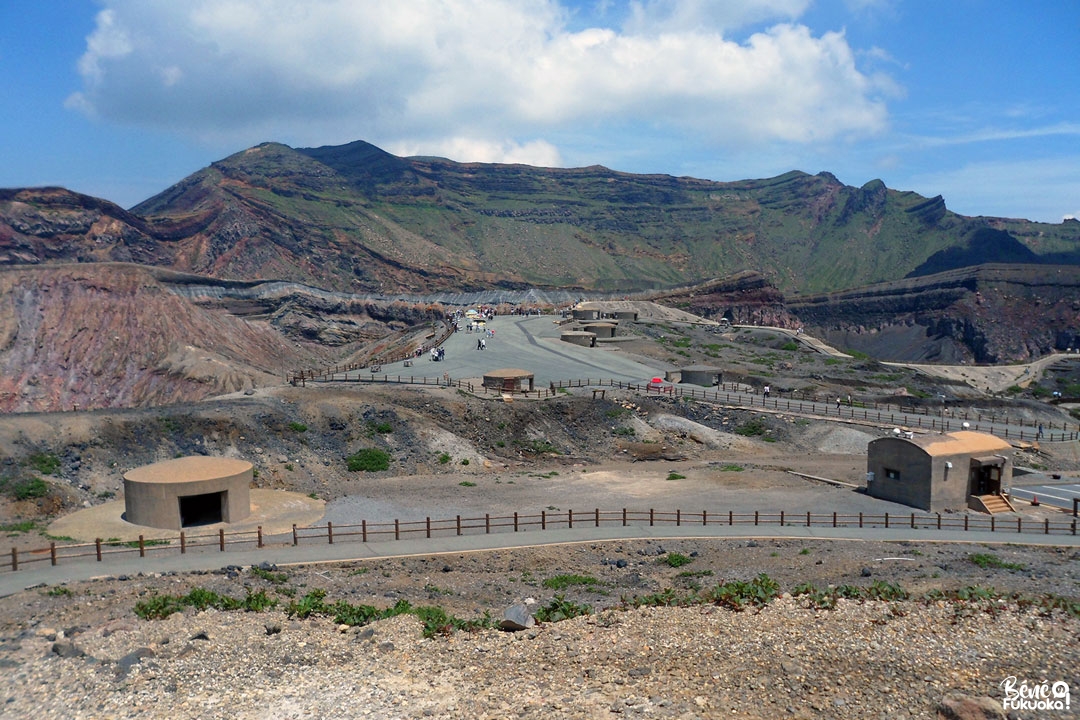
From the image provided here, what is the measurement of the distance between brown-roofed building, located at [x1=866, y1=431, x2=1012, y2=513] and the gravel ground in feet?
42.9

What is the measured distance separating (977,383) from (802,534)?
76019 mm

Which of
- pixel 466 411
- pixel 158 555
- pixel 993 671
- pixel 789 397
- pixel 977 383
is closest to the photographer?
pixel 993 671

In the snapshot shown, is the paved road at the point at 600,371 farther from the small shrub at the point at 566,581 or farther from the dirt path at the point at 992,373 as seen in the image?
the dirt path at the point at 992,373

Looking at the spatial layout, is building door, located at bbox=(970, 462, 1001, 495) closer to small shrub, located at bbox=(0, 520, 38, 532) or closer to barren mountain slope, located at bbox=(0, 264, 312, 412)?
small shrub, located at bbox=(0, 520, 38, 532)


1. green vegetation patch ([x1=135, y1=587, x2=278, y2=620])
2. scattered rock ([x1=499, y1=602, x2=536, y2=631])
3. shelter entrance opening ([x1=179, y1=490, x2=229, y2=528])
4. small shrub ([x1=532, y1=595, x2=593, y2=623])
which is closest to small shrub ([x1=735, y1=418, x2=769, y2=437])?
shelter entrance opening ([x1=179, y1=490, x2=229, y2=528])

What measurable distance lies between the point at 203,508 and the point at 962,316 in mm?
134993

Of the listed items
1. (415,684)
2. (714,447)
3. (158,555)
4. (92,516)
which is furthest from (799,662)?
(714,447)

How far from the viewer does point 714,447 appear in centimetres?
4281

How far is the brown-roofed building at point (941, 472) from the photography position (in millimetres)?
30078

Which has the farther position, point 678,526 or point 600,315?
point 600,315

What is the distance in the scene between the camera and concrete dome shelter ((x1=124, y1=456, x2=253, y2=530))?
80.7 feet

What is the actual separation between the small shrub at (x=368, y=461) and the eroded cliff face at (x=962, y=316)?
111643mm

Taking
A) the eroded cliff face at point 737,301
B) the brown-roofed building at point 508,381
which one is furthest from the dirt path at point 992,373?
the brown-roofed building at point 508,381

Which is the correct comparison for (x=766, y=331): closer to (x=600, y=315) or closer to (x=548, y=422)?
(x=600, y=315)
